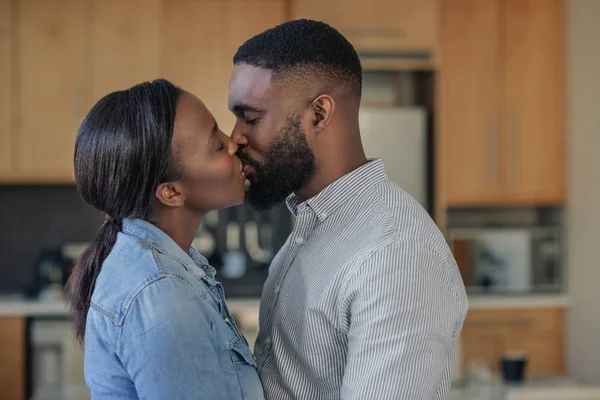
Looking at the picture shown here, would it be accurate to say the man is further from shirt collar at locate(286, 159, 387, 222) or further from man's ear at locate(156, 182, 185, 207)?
man's ear at locate(156, 182, 185, 207)

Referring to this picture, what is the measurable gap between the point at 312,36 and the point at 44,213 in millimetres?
3540

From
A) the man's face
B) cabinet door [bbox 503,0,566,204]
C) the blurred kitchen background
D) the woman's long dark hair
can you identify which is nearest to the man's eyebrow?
the man's face

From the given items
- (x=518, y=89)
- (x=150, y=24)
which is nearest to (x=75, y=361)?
(x=150, y=24)

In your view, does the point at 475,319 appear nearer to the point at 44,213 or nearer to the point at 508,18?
the point at 508,18

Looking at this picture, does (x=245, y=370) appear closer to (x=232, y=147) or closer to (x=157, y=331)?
(x=157, y=331)

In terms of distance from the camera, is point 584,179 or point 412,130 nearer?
point 412,130

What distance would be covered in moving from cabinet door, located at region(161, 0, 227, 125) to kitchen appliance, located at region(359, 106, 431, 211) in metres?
0.79

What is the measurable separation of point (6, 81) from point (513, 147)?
2653mm

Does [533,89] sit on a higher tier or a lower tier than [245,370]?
higher

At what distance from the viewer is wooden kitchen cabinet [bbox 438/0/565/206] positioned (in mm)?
4461

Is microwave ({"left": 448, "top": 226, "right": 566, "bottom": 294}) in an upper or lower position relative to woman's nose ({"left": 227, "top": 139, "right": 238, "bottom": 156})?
lower

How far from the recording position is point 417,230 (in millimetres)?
1202

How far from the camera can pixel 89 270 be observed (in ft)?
4.16

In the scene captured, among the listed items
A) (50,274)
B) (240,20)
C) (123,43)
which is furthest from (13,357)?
(240,20)
